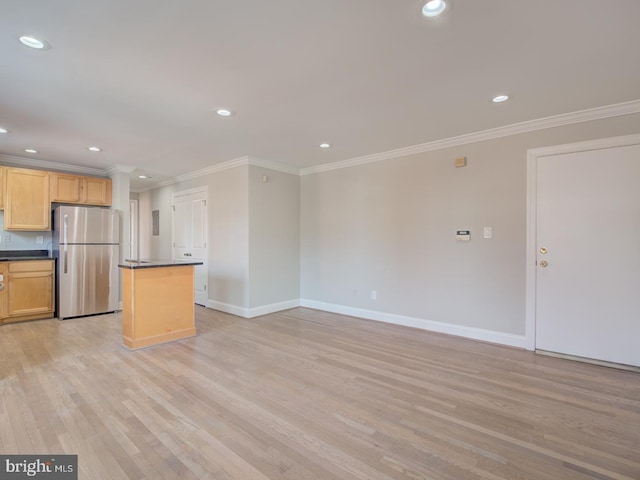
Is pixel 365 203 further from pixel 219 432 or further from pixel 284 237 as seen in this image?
pixel 219 432

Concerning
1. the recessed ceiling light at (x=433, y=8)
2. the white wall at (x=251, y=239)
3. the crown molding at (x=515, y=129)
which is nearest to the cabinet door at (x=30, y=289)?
the white wall at (x=251, y=239)

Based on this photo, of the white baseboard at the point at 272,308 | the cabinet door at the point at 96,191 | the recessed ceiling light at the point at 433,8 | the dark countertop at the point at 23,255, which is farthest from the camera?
the cabinet door at the point at 96,191

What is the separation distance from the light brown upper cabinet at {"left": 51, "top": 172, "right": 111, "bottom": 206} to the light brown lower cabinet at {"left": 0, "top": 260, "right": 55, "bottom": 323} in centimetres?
107

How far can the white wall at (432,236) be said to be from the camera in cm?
351

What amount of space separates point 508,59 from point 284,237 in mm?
3992

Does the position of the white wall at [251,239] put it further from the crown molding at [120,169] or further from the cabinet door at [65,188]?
the cabinet door at [65,188]

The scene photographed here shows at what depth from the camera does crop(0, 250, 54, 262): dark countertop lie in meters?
4.58

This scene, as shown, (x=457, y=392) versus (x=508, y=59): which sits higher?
(x=508, y=59)

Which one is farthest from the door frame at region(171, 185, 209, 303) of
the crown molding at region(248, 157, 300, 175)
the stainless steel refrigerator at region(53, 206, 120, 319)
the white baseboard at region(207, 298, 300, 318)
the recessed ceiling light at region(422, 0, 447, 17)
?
the recessed ceiling light at region(422, 0, 447, 17)

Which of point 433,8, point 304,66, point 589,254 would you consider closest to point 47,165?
point 304,66

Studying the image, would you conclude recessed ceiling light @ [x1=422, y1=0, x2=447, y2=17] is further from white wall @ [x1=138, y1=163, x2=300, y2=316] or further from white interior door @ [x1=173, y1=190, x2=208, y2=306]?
white interior door @ [x1=173, y1=190, x2=208, y2=306]

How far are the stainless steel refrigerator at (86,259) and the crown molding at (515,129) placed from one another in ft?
13.9

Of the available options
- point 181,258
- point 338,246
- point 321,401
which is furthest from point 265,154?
point 321,401

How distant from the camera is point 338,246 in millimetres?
5164
